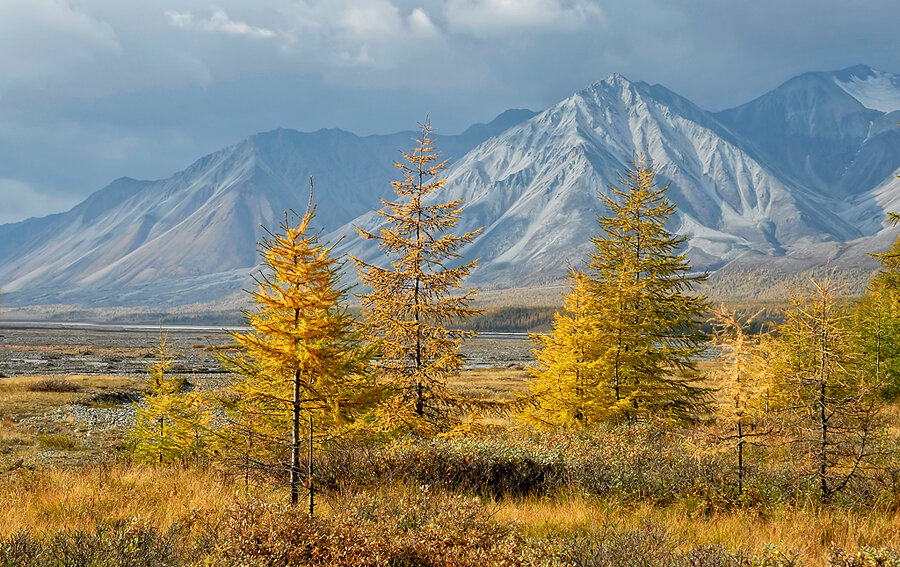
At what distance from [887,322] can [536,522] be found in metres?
27.2

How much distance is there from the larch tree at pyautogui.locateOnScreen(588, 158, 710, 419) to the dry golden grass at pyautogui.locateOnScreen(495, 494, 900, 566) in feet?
28.0

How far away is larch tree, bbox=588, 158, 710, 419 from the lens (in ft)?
56.1

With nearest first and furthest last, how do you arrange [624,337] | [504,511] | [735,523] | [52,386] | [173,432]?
1. [735,523]
2. [504,511]
3. [173,432]
4. [624,337]
5. [52,386]

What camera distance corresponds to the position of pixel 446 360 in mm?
13812

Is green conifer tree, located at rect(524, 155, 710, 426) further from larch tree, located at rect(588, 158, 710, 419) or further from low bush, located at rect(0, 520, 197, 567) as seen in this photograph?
low bush, located at rect(0, 520, 197, 567)

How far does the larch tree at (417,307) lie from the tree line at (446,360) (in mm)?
48

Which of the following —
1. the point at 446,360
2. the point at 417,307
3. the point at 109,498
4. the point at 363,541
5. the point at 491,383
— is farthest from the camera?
the point at 491,383

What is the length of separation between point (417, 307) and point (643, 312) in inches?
296

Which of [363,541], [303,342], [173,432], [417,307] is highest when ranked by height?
[417,307]

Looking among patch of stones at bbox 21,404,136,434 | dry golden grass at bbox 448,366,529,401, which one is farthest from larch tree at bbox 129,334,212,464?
dry golden grass at bbox 448,366,529,401

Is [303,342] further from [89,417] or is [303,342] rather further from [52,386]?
[52,386]

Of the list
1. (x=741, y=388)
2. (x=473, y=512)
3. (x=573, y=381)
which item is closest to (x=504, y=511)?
(x=473, y=512)

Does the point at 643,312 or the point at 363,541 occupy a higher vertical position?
the point at 643,312

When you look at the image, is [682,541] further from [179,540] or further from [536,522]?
[179,540]
